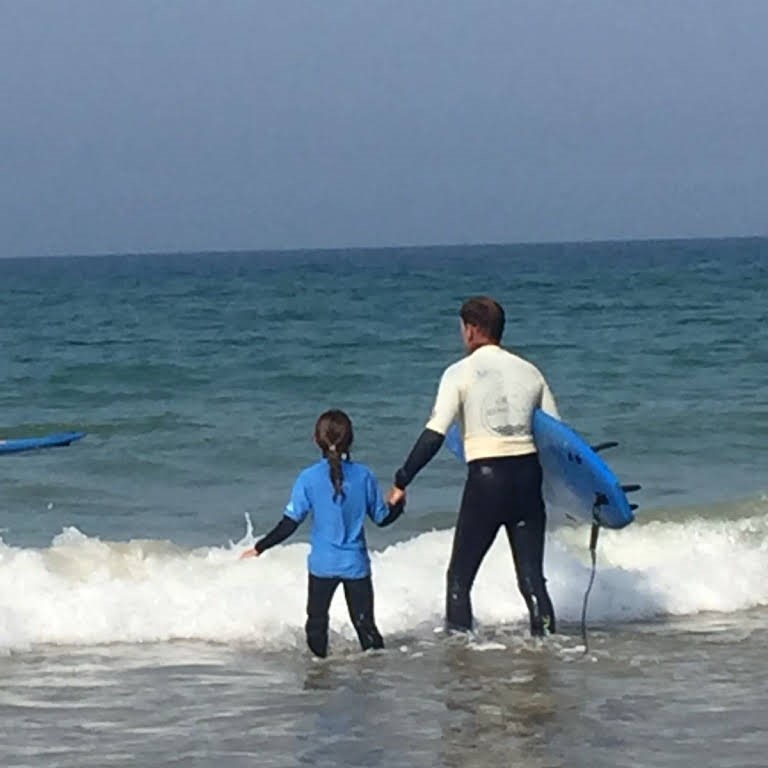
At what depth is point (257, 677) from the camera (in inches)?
297

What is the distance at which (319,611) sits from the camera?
7.56 meters

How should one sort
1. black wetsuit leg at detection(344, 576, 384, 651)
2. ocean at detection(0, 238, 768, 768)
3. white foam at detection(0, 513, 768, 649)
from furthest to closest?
white foam at detection(0, 513, 768, 649), black wetsuit leg at detection(344, 576, 384, 651), ocean at detection(0, 238, 768, 768)

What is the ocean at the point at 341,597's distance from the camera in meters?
6.54

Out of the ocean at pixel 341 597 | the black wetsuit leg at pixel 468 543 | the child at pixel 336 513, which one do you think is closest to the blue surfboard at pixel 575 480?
the black wetsuit leg at pixel 468 543

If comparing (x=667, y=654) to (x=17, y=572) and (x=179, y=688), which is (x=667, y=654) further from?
(x=17, y=572)

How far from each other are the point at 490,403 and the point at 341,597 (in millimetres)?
1752

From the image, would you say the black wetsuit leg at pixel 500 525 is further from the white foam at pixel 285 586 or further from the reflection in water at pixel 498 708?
the white foam at pixel 285 586

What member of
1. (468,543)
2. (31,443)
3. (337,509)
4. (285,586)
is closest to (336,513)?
(337,509)

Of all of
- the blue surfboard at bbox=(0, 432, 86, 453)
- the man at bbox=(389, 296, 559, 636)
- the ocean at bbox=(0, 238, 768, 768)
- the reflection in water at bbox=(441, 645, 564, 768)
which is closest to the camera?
the reflection in water at bbox=(441, 645, 564, 768)

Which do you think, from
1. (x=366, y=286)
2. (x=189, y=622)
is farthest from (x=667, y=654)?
(x=366, y=286)

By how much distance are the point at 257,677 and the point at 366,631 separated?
1.72 feet

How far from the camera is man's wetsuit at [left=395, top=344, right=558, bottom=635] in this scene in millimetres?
7379

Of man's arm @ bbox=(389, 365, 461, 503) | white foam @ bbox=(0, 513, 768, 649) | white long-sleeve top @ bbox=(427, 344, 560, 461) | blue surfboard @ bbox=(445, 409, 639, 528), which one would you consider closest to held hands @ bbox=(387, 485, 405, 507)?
man's arm @ bbox=(389, 365, 461, 503)

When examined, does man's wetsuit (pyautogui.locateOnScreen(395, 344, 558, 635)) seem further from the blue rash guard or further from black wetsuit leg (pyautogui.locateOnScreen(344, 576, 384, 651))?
black wetsuit leg (pyautogui.locateOnScreen(344, 576, 384, 651))
